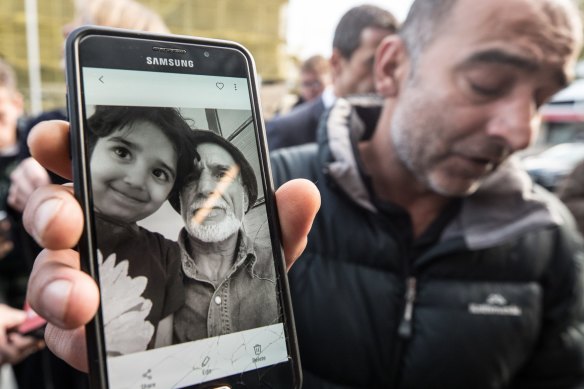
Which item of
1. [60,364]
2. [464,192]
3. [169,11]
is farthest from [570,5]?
Result: [169,11]

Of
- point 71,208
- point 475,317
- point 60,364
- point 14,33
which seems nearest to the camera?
point 71,208

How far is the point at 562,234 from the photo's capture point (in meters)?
1.89

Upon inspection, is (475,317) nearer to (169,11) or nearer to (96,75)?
(96,75)

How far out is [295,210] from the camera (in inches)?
39.0

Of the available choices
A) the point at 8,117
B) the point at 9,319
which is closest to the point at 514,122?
the point at 9,319

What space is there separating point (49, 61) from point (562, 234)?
574 inches

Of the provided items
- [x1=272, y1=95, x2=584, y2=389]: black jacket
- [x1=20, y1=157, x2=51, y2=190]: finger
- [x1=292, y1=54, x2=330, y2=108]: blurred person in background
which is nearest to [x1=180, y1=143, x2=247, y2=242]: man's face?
[x1=272, y1=95, x2=584, y2=389]: black jacket

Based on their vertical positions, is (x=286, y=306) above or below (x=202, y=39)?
below

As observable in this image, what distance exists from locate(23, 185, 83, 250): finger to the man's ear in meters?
1.53

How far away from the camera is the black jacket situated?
1671mm

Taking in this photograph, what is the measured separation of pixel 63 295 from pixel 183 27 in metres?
14.5

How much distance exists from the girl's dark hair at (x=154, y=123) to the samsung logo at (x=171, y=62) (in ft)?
0.35

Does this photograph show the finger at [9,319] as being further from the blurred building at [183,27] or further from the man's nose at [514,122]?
the blurred building at [183,27]

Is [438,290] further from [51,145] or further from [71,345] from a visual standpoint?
[51,145]
